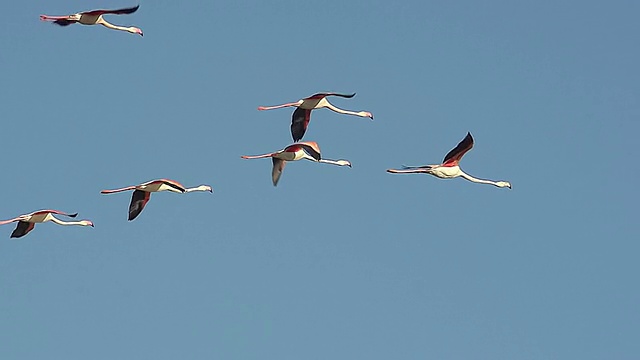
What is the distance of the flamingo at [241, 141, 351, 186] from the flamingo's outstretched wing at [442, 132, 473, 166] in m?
3.81

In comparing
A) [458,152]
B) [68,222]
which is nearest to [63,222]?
[68,222]

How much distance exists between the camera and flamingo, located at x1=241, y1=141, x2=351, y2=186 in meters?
57.8

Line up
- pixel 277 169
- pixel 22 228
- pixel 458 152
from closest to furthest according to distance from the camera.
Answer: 1. pixel 458 152
2. pixel 22 228
3. pixel 277 169

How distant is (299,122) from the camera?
58938 mm

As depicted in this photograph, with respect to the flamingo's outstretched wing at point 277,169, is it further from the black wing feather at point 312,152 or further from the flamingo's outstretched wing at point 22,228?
the flamingo's outstretched wing at point 22,228

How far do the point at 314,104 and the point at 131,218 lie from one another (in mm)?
5919

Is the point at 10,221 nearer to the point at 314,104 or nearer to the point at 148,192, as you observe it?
the point at 148,192

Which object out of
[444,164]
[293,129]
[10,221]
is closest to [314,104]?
[293,129]

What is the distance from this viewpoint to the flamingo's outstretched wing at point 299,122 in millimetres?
58750

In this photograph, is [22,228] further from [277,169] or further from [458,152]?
[458,152]

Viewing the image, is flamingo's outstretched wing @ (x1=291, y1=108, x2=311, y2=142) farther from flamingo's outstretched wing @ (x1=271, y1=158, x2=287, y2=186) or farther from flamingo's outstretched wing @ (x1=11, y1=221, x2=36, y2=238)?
flamingo's outstretched wing @ (x1=11, y1=221, x2=36, y2=238)

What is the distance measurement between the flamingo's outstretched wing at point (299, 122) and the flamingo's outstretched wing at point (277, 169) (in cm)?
324

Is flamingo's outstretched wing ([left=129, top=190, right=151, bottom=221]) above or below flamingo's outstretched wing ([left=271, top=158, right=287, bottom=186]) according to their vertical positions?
below

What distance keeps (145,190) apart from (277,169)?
5236 millimetres
